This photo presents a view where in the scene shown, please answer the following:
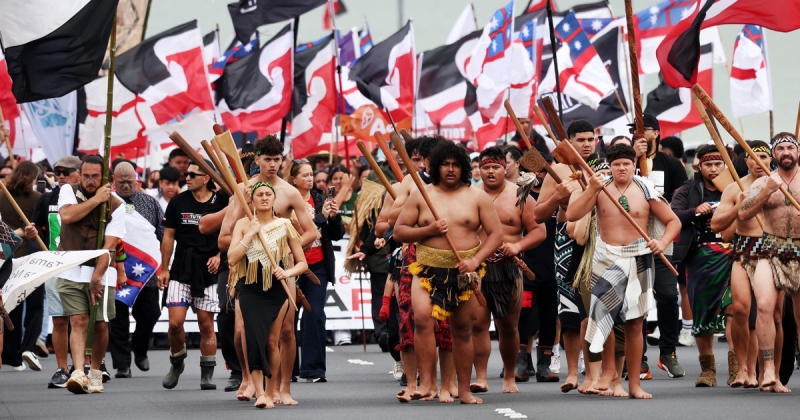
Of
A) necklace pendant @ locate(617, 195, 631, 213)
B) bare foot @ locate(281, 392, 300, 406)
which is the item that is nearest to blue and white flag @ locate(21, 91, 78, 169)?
bare foot @ locate(281, 392, 300, 406)

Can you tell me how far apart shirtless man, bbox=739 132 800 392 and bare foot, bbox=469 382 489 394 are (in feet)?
7.01

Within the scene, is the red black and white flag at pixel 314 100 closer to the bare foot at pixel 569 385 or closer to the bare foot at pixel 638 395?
the bare foot at pixel 569 385

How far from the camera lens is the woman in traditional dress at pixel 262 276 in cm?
1089

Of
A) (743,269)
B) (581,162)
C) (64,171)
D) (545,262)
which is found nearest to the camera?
(581,162)

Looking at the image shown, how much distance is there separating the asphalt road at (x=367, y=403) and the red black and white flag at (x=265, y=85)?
320 inches

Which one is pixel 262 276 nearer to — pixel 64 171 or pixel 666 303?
pixel 666 303

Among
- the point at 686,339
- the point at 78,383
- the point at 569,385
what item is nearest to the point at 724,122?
the point at 569,385

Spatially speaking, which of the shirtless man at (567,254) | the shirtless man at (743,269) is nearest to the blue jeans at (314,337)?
the shirtless man at (567,254)

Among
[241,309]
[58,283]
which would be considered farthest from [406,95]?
[241,309]

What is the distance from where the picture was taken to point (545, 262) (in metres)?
13.4

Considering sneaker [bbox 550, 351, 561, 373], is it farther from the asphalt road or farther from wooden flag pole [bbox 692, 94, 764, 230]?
wooden flag pole [bbox 692, 94, 764, 230]

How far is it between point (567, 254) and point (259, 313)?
115 inches

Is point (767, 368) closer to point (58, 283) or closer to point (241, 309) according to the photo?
point (241, 309)

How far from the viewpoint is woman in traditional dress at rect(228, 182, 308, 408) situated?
35.7ft
